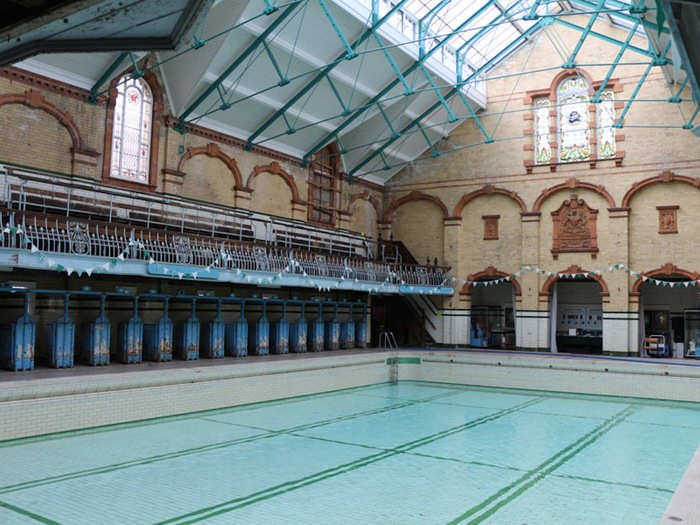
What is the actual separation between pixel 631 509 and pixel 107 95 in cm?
1417

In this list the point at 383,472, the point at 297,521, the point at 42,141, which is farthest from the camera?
the point at 42,141

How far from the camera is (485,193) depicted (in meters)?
23.2

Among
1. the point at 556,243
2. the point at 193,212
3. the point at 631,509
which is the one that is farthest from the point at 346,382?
the point at 631,509

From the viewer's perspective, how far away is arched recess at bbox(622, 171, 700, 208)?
19766 mm

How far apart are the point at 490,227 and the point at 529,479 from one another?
1582 cm

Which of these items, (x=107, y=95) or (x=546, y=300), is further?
(x=546, y=300)

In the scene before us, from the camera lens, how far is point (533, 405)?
15188mm

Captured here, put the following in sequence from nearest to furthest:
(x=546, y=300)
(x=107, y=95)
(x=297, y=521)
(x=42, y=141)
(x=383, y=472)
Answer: (x=297, y=521), (x=383, y=472), (x=42, y=141), (x=107, y=95), (x=546, y=300)

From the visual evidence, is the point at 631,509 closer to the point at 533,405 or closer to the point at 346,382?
the point at 533,405

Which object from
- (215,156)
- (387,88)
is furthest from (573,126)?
(215,156)

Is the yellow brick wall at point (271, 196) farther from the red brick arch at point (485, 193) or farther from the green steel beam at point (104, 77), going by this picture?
the red brick arch at point (485, 193)

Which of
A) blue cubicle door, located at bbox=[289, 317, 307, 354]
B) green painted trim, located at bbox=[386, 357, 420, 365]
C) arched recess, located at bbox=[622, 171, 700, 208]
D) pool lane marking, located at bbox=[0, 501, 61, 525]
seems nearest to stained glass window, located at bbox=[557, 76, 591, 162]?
arched recess, located at bbox=[622, 171, 700, 208]

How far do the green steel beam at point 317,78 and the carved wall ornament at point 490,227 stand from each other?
876 centimetres

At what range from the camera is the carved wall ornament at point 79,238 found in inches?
456
